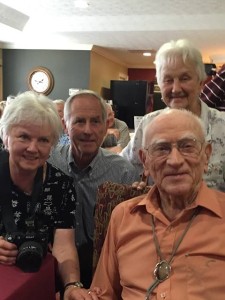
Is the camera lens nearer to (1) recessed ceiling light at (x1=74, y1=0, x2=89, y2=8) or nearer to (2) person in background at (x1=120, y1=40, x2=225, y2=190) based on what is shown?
(2) person in background at (x1=120, y1=40, x2=225, y2=190)

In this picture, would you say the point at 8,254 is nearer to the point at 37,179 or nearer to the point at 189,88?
the point at 37,179

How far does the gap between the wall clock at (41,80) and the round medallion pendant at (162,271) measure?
6647 mm

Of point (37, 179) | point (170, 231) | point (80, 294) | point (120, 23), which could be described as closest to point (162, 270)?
point (170, 231)

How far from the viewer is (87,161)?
2.02 m

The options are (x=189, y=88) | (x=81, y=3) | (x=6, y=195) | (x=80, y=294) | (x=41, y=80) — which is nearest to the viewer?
(x=80, y=294)

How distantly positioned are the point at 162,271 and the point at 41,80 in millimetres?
6816

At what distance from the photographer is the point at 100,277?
1423mm

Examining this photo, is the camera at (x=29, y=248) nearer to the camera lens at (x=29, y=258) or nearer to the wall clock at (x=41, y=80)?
the camera lens at (x=29, y=258)

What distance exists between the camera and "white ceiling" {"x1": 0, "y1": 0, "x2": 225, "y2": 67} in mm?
4922

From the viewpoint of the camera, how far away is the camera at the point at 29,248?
1243 mm

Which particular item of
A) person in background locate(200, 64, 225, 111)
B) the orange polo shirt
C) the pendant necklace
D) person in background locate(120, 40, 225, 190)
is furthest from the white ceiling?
the pendant necklace

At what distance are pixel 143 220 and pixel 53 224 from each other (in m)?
0.44

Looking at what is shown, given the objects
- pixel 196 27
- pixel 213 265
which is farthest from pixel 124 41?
pixel 213 265

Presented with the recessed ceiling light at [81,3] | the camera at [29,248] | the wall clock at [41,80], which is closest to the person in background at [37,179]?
the camera at [29,248]
